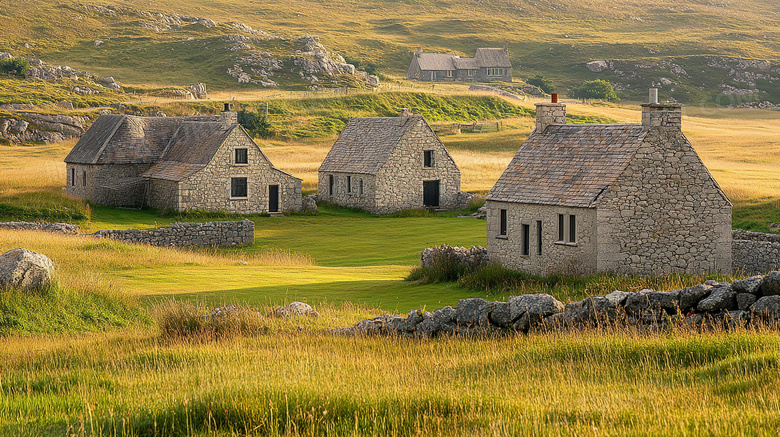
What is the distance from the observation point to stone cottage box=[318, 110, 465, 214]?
55.2 meters

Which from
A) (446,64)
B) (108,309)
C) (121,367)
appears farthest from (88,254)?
(446,64)

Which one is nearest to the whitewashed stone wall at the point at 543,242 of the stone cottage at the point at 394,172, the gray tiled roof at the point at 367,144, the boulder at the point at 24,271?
the boulder at the point at 24,271

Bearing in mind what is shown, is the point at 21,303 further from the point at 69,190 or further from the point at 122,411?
the point at 69,190

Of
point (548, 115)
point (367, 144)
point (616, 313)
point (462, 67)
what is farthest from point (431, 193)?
point (462, 67)

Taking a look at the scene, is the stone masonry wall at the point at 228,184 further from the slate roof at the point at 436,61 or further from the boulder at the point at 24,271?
the slate roof at the point at 436,61

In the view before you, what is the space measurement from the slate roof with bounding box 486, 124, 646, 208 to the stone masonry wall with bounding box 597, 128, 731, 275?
55cm

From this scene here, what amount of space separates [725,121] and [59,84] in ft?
305

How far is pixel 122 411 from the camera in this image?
30.5ft

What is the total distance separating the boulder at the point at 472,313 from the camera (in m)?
15.9

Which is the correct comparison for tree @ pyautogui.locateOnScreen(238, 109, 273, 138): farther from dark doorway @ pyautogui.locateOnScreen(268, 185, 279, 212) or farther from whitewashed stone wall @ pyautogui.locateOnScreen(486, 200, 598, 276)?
whitewashed stone wall @ pyautogui.locateOnScreen(486, 200, 598, 276)

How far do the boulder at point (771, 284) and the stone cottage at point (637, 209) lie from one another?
38.4 ft

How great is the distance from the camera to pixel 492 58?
180m

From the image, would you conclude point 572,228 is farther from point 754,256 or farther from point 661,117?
point 754,256

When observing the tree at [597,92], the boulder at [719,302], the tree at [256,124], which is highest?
the tree at [597,92]
